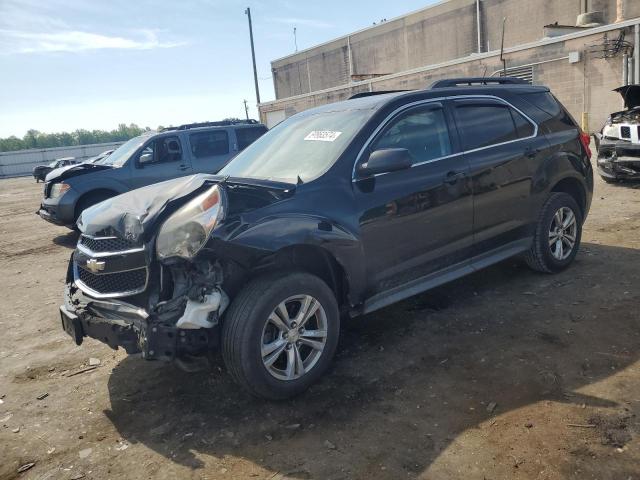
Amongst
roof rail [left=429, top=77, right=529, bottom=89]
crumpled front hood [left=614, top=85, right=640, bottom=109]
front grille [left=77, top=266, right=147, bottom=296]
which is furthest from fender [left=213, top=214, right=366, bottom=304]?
crumpled front hood [left=614, top=85, right=640, bottom=109]

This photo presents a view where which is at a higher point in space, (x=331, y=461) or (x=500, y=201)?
(x=500, y=201)

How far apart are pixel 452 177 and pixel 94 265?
2.76 meters

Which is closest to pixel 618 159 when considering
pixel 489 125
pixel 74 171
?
pixel 489 125

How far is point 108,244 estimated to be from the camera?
331 centimetres

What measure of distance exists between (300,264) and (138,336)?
1129 mm

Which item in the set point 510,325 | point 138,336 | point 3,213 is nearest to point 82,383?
point 138,336

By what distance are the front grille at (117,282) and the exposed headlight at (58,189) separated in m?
6.09

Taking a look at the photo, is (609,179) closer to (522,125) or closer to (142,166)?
(522,125)

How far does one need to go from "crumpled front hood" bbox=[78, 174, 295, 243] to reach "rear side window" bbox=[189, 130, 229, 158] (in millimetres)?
6463

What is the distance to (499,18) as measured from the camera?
32031mm

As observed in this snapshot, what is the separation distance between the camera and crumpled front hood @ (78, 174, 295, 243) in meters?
3.12

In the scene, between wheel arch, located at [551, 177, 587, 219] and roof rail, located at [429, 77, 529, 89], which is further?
wheel arch, located at [551, 177, 587, 219]

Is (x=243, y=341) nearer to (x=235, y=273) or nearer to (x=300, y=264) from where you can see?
(x=235, y=273)

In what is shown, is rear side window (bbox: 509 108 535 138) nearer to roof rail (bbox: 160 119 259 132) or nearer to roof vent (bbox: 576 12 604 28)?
roof rail (bbox: 160 119 259 132)
